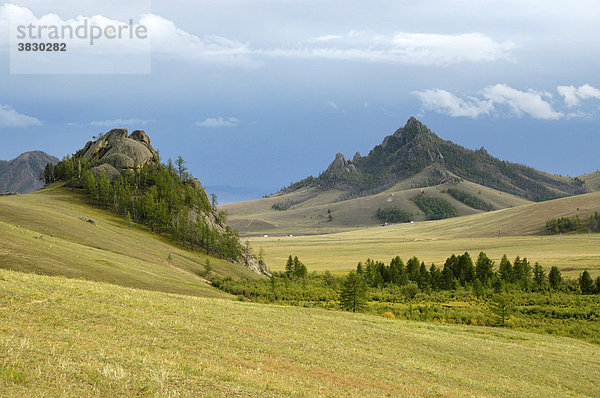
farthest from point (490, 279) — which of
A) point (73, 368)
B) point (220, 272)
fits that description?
point (73, 368)

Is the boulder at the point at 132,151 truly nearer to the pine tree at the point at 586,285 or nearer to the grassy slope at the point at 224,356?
the grassy slope at the point at 224,356

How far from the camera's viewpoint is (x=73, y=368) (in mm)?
12773

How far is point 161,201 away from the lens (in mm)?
108625

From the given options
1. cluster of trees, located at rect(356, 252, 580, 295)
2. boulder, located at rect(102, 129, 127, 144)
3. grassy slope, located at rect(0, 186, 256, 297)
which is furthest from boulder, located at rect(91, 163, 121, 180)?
cluster of trees, located at rect(356, 252, 580, 295)

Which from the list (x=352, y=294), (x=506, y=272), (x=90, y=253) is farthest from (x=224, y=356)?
(x=506, y=272)

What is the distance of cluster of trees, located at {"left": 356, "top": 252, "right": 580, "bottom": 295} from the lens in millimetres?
84812

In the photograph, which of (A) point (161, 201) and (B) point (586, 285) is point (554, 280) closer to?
(B) point (586, 285)

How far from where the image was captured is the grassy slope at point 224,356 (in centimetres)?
1295

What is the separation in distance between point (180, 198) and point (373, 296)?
61.0 m

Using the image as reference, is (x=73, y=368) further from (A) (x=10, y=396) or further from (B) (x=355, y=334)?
(B) (x=355, y=334)

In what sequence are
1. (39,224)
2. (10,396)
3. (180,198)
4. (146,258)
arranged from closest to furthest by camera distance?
(10,396), (39,224), (146,258), (180,198)

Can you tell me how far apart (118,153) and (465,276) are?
98.4 meters

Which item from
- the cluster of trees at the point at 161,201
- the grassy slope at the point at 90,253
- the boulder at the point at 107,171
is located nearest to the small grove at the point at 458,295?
the grassy slope at the point at 90,253

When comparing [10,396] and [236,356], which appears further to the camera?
A: [236,356]
